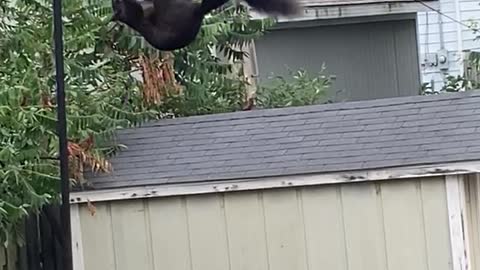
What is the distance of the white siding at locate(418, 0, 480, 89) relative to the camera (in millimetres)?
12398

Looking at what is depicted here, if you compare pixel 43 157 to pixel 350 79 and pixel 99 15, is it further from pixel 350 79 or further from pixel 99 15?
pixel 350 79

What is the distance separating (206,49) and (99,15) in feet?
3.66

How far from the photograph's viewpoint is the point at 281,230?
530 cm

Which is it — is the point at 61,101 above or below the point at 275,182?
above

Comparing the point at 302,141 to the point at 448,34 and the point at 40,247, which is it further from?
the point at 448,34

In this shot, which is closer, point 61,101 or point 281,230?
point 61,101

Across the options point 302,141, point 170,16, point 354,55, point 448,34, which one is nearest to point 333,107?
point 302,141

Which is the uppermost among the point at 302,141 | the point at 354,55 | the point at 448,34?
the point at 448,34

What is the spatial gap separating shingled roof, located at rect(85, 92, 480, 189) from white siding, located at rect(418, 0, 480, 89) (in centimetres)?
700

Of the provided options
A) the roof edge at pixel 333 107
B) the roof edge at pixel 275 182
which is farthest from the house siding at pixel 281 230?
the roof edge at pixel 333 107

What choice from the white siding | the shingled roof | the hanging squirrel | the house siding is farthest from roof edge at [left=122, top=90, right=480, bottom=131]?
the white siding

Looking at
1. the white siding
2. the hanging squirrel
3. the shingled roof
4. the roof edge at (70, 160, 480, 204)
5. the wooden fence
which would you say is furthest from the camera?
the white siding

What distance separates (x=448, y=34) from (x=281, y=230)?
796 cm

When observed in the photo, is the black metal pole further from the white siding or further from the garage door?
the white siding
